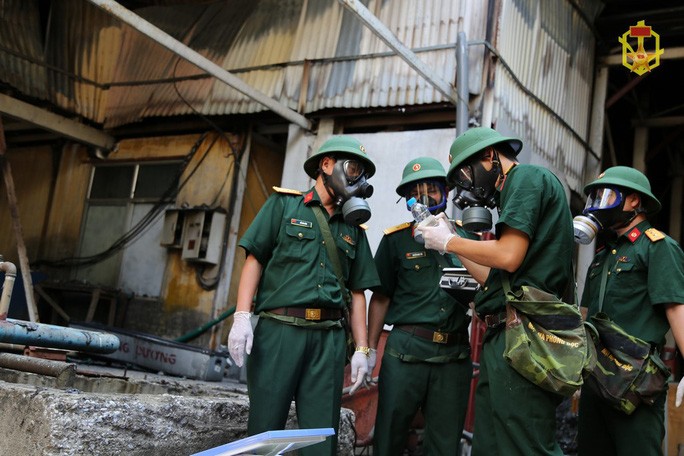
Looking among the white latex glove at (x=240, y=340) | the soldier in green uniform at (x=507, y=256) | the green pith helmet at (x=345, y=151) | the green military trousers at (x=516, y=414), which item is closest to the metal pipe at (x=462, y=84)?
the green pith helmet at (x=345, y=151)

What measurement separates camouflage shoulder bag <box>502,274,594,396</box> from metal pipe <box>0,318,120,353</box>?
2258mm

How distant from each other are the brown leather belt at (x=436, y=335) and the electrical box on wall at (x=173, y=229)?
5446 millimetres

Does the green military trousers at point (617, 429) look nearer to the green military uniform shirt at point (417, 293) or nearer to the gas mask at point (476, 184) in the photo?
the green military uniform shirt at point (417, 293)

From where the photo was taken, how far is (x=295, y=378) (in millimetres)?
3574

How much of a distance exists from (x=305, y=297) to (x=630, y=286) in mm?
1797

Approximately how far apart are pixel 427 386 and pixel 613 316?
1.10 meters

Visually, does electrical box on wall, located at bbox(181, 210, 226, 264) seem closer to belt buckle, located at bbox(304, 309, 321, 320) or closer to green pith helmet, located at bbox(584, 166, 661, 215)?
belt buckle, located at bbox(304, 309, 321, 320)

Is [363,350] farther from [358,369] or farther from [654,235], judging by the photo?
[654,235]

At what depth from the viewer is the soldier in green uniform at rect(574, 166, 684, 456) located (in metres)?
3.70

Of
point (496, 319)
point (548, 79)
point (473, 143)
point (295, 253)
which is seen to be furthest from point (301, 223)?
point (548, 79)

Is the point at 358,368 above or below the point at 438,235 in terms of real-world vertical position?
below

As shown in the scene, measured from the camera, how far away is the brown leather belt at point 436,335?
4090 mm

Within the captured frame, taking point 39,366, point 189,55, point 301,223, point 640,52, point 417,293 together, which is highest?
point 640,52

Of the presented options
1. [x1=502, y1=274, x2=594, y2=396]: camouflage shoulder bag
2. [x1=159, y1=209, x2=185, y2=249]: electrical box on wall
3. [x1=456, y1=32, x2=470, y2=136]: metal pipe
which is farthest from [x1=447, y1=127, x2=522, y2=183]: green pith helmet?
[x1=159, y1=209, x2=185, y2=249]: electrical box on wall
